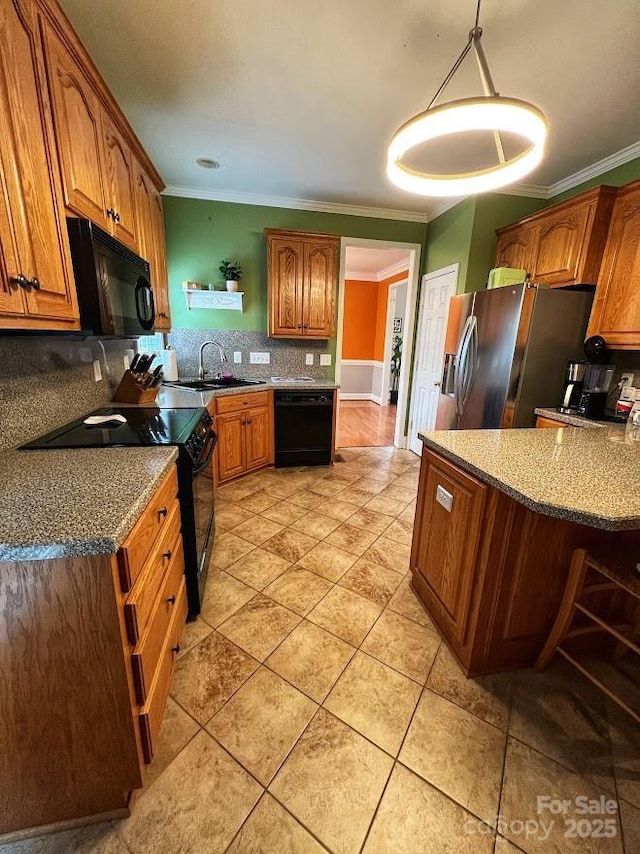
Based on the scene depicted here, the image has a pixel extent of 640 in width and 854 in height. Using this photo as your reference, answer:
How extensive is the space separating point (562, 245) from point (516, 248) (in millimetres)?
480

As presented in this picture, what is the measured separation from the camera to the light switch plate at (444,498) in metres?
1.46

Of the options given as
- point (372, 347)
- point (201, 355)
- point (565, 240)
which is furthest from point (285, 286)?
point (372, 347)

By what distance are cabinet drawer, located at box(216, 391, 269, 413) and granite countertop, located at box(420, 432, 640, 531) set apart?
5.67ft

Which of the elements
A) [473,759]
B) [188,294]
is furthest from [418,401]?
[473,759]

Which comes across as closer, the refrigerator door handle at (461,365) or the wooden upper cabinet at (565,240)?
the wooden upper cabinet at (565,240)

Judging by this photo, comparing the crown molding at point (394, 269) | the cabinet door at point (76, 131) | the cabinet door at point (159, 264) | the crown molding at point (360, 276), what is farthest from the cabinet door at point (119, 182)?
the crown molding at point (360, 276)

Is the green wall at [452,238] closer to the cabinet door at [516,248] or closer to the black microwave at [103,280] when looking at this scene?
the cabinet door at [516,248]

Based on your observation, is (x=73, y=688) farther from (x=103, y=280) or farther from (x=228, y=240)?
(x=228, y=240)

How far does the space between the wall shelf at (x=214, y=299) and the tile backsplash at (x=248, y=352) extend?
0.25 meters

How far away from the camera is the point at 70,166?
50.6 inches

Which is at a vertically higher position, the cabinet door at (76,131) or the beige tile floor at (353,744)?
the cabinet door at (76,131)

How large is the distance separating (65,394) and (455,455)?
6.26 ft

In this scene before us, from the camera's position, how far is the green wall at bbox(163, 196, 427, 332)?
10.9 ft

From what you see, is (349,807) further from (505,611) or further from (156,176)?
(156,176)
